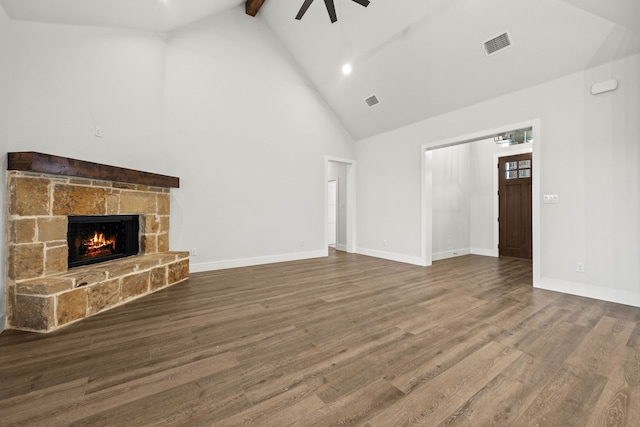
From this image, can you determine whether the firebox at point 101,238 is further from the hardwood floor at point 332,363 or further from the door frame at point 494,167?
the door frame at point 494,167

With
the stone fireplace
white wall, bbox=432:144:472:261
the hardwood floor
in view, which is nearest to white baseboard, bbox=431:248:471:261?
white wall, bbox=432:144:472:261

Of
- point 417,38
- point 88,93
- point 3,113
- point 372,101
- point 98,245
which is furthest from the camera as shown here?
point 372,101

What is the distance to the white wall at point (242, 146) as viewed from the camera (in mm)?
4199

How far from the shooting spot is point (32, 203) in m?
2.30

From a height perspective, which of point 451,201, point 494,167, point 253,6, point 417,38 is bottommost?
point 451,201

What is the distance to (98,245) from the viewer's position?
304cm

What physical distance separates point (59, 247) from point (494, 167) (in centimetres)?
760

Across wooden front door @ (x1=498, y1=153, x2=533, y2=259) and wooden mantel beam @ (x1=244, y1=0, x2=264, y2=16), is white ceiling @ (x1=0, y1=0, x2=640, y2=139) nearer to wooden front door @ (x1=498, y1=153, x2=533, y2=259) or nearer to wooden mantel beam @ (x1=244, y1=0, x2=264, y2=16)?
wooden mantel beam @ (x1=244, y1=0, x2=264, y2=16)

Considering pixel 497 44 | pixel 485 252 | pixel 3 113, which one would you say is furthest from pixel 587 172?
pixel 3 113

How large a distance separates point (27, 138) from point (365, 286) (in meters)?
3.87

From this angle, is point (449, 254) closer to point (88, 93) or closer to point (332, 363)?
point (332, 363)

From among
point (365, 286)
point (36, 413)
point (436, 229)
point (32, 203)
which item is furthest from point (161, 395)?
point (436, 229)

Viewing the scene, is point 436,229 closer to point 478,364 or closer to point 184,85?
point 478,364

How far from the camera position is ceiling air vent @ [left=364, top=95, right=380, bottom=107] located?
16.9 feet
